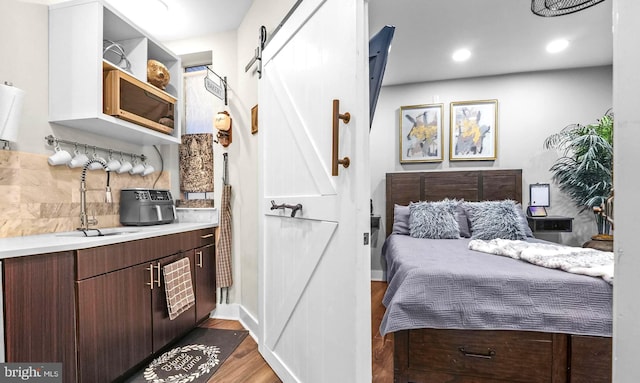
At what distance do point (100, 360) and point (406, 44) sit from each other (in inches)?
140

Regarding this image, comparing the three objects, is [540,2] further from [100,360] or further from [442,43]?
[100,360]

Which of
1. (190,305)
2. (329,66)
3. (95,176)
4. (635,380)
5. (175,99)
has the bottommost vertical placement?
(190,305)

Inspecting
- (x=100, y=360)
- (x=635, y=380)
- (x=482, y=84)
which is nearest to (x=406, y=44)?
(x=482, y=84)

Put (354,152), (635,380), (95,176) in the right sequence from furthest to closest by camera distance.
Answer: (95,176)
(354,152)
(635,380)

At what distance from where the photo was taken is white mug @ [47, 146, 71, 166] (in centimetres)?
171

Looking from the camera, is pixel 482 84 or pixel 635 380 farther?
pixel 482 84

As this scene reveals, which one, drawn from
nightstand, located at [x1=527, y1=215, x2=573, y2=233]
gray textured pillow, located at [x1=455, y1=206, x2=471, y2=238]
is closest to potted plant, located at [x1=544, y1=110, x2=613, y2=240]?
nightstand, located at [x1=527, y1=215, x2=573, y2=233]

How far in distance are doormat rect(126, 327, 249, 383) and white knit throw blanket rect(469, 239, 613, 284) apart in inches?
86.0

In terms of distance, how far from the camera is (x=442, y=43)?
285cm

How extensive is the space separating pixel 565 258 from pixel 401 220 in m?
1.71

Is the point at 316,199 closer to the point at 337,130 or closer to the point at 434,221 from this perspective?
the point at 337,130

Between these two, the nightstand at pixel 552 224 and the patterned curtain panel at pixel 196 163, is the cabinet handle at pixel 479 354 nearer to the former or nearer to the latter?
the nightstand at pixel 552 224

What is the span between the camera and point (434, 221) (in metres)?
2.99

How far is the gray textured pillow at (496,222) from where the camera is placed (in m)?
2.78
